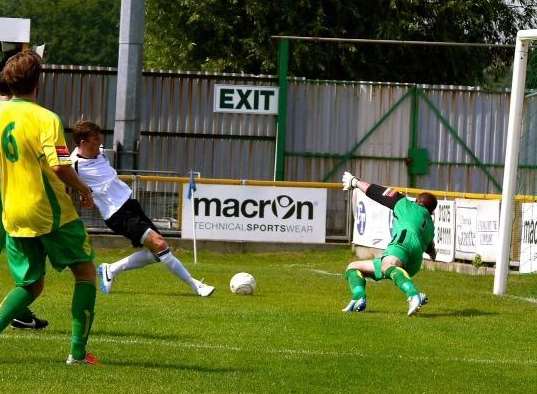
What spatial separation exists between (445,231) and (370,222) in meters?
2.94

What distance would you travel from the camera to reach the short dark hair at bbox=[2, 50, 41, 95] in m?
8.20

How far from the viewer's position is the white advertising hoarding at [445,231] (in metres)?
22.3

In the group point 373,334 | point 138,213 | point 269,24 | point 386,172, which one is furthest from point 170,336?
point 269,24

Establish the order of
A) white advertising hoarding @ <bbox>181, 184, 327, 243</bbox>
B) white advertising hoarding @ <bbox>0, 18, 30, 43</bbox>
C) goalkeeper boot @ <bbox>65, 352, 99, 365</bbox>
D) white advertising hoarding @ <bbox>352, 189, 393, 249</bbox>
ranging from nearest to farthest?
goalkeeper boot @ <bbox>65, 352, 99, 365</bbox>
white advertising hoarding @ <bbox>352, 189, 393, 249</bbox>
white advertising hoarding @ <bbox>181, 184, 327, 243</bbox>
white advertising hoarding @ <bbox>0, 18, 30, 43</bbox>

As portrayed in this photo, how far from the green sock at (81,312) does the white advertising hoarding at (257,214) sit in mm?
16746

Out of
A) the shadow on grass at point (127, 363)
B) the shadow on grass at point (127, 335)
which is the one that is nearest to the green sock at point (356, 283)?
the shadow on grass at point (127, 335)

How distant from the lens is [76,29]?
9594 centimetres

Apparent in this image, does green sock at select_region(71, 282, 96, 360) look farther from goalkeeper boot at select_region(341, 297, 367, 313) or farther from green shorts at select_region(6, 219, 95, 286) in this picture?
goalkeeper boot at select_region(341, 297, 367, 313)

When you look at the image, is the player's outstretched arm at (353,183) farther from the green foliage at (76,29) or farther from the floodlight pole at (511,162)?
the green foliage at (76,29)

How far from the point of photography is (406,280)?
13102mm

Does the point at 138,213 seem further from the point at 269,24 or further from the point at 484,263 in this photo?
the point at 269,24

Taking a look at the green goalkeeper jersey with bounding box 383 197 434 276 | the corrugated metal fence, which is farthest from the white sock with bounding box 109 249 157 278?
the corrugated metal fence

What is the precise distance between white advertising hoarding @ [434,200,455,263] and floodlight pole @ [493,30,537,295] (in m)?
5.61

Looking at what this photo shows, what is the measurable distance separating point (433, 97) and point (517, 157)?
16521 millimetres
